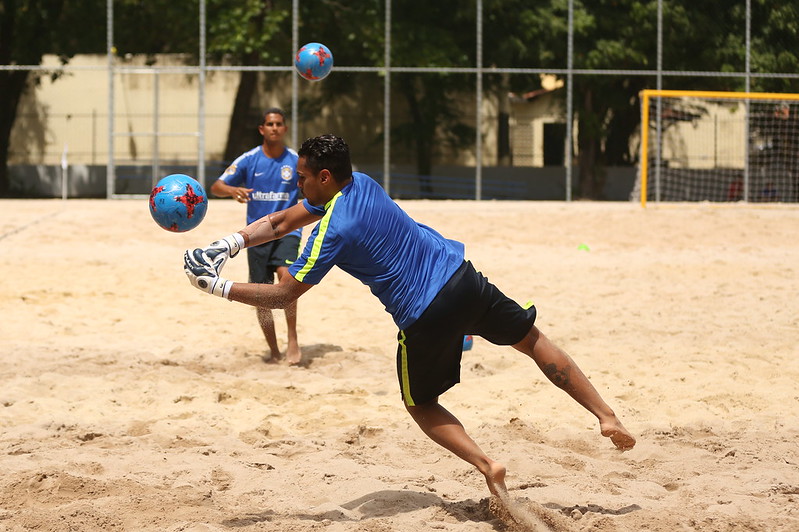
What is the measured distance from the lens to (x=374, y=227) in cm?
436

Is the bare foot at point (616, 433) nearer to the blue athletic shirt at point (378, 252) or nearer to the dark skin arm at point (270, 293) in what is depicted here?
the blue athletic shirt at point (378, 252)

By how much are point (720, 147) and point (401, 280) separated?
76.8ft

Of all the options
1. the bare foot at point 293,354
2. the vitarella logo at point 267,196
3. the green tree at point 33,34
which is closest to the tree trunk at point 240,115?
the green tree at point 33,34

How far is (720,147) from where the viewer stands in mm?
26188

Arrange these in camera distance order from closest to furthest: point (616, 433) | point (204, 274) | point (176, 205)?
1. point (204, 274)
2. point (616, 433)
3. point (176, 205)

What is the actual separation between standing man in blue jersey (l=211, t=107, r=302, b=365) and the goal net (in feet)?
40.6

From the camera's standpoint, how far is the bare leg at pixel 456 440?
173 inches

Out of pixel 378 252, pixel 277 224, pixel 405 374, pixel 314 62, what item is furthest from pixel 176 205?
pixel 314 62

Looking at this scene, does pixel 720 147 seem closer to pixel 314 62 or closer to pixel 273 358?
pixel 314 62

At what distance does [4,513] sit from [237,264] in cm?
779

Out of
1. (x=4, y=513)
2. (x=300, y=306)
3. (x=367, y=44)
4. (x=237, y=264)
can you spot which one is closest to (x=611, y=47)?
(x=367, y=44)

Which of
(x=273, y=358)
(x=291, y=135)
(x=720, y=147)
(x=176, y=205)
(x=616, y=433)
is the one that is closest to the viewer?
(x=616, y=433)

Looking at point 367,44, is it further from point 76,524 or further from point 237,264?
point 76,524

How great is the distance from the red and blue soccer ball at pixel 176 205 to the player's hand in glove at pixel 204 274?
58 cm
